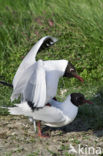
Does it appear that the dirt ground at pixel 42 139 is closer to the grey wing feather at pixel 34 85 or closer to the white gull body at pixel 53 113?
the white gull body at pixel 53 113

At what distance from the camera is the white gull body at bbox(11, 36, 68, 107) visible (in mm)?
4105

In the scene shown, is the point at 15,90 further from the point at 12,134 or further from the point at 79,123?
the point at 79,123

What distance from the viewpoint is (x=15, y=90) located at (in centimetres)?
448

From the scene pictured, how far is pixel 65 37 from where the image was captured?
23.7ft

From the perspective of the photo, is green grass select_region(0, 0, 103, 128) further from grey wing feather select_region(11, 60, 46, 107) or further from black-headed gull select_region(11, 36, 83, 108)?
grey wing feather select_region(11, 60, 46, 107)

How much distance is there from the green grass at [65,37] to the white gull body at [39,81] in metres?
1.55

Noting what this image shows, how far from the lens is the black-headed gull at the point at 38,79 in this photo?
4.11 m

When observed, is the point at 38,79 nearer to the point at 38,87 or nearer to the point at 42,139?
the point at 38,87

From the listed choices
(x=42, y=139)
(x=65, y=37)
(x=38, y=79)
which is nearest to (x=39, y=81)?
(x=38, y=79)

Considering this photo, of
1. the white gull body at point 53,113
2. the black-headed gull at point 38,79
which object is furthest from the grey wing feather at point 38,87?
the white gull body at point 53,113

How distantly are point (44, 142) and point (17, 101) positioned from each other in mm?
1299

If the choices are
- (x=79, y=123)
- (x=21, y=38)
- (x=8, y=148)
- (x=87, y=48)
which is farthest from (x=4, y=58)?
(x=8, y=148)

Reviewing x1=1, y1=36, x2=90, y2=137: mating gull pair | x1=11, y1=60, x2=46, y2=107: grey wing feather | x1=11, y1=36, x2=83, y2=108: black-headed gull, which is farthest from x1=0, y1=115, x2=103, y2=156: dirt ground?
x1=11, y1=60, x2=46, y2=107: grey wing feather

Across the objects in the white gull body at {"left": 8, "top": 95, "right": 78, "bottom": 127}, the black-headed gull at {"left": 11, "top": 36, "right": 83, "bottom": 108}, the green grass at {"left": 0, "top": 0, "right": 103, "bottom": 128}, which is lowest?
the green grass at {"left": 0, "top": 0, "right": 103, "bottom": 128}
